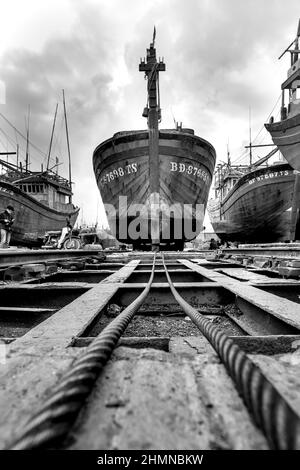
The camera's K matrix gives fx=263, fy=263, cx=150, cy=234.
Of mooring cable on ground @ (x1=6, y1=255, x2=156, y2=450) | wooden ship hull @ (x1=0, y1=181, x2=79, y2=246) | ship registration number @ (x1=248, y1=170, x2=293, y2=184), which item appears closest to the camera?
mooring cable on ground @ (x1=6, y1=255, x2=156, y2=450)

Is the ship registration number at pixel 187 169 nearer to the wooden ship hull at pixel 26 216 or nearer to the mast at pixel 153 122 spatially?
the mast at pixel 153 122

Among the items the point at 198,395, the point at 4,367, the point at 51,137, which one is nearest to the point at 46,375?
the point at 4,367

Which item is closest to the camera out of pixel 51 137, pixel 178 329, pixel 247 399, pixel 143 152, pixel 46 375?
pixel 247 399

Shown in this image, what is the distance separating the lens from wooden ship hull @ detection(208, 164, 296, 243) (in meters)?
13.7

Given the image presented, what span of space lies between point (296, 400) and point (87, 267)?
403cm

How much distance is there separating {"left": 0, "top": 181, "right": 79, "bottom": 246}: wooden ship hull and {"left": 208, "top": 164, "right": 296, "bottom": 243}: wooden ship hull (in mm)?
13100

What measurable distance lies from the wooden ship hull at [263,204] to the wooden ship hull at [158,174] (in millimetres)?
5506

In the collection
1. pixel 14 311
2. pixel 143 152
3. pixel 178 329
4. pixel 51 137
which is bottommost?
pixel 178 329

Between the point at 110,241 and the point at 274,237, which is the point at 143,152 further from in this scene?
the point at 110,241

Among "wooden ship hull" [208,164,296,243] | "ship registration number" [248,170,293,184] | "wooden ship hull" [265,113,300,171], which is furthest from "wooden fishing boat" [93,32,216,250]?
"wooden ship hull" [208,164,296,243]

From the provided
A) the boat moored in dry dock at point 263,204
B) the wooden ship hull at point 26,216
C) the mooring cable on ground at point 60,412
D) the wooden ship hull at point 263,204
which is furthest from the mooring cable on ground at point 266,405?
the wooden ship hull at point 26,216

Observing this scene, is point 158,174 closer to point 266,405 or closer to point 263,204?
point 263,204

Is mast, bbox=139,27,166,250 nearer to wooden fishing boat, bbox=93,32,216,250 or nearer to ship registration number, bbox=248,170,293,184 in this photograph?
wooden fishing boat, bbox=93,32,216,250

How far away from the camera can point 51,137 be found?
31016 millimetres
